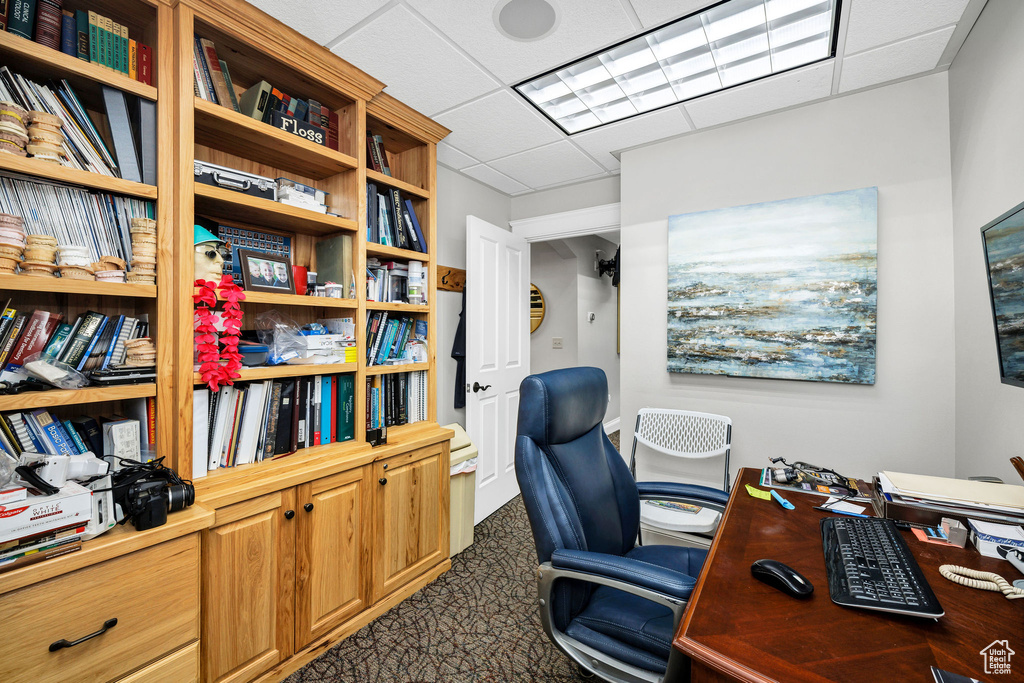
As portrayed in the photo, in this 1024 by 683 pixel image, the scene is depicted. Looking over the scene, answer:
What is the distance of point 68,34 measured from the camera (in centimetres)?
137

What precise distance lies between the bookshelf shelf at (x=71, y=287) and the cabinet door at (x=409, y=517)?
1.16 meters

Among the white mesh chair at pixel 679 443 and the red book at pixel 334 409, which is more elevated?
the red book at pixel 334 409

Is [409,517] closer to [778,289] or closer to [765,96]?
[778,289]

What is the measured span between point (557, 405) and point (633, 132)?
202cm

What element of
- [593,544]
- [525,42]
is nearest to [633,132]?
[525,42]

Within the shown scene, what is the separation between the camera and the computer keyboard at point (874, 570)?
861mm

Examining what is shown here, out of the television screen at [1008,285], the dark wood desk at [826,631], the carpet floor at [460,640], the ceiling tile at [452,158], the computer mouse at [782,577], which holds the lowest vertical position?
the carpet floor at [460,640]

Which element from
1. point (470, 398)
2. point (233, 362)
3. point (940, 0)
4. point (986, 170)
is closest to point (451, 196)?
point (470, 398)

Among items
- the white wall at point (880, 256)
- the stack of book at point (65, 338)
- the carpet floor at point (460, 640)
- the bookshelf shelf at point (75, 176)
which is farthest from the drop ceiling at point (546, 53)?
the carpet floor at point (460, 640)

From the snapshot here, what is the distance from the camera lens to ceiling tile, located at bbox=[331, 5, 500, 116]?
67.2 inches

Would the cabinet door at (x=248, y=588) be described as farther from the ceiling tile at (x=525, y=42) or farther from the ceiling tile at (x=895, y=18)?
the ceiling tile at (x=895, y=18)

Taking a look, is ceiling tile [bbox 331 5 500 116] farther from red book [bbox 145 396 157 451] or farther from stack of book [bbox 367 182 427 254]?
red book [bbox 145 396 157 451]

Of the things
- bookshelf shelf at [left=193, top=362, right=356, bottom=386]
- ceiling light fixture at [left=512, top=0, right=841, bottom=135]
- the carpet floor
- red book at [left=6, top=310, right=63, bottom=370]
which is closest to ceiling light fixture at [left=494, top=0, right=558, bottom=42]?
ceiling light fixture at [left=512, top=0, right=841, bottom=135]

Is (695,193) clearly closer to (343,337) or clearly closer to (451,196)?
(451,196)
